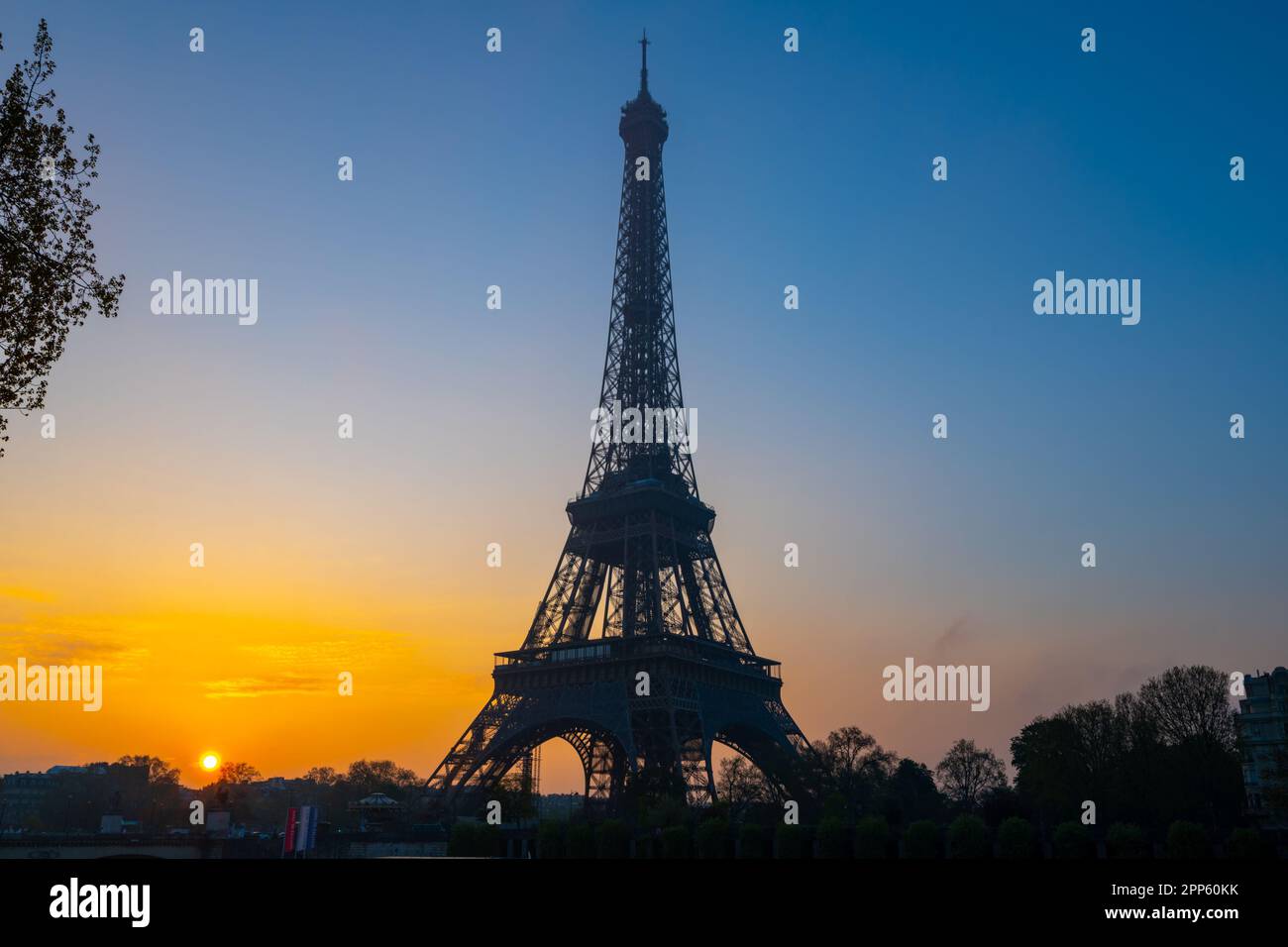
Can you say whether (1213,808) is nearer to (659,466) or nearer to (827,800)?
(827,800)

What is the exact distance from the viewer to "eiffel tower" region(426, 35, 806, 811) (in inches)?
3494

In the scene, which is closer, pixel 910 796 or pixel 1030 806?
pixel 1030 806

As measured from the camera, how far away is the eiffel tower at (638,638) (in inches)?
3494

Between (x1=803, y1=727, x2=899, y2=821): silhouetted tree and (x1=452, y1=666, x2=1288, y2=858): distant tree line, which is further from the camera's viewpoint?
(x1=803, y1=727, x2=899, y2=821): silhouetted tree

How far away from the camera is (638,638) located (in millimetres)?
91188

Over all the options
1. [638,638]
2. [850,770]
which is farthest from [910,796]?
[638,638]

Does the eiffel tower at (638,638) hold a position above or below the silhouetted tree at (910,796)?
A: above

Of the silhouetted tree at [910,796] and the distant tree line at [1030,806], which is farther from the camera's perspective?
the silhouetted tree at [910,796]

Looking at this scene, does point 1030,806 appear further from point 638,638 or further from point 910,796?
point 638,638

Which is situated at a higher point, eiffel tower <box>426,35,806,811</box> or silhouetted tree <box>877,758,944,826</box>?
eiffel tower <box>426,35,806,811</box>

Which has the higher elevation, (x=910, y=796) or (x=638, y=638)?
(x=638, y=638)

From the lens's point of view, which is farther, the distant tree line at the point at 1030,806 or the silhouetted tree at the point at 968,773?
the silhouetted tree at the point at 968,773

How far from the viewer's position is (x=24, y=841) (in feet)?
219
